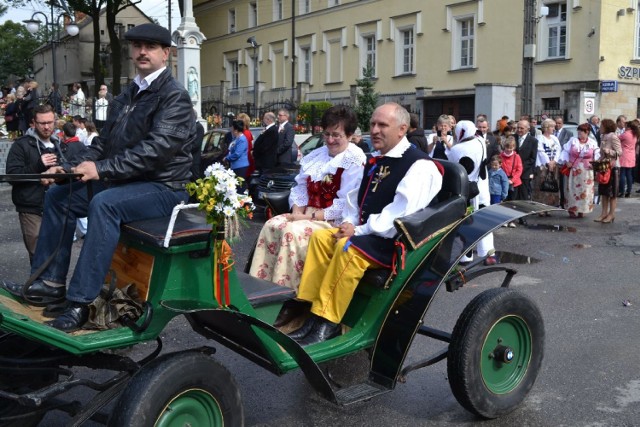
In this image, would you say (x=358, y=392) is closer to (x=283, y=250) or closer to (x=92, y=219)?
(x=283, y=250)

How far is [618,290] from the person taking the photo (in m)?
8.07

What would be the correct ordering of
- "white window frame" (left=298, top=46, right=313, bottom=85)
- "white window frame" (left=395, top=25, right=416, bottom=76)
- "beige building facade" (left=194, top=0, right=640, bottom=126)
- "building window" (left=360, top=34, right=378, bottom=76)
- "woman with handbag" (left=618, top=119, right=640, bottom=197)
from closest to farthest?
"woman with handbag" (left=618, top=119, right=640, bottom=197) < "beige building facade" (left=194, top=0, right=640, bottom=126) < "white window frame" (left=395, top=25, right=416, bottom=76) < "building window" (left=360, top=34, right=378, bottom=76) < "white window frame" (left=298, top=46, right=313, bottom=85)

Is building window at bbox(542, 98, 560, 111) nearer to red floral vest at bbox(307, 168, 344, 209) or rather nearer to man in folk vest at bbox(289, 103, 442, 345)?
red floral vest at bbox(307, 168, 344, 209)

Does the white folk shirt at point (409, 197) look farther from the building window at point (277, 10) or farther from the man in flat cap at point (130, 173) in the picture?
the building window at point (277, 10)

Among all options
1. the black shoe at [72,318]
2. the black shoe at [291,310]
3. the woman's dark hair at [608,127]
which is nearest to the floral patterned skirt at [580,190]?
the woman's dark hair at [608,127]

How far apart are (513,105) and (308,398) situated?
810 inches

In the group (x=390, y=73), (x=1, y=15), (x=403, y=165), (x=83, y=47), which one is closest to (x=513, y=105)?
(x=390, y=73)

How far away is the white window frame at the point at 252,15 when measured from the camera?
156ft

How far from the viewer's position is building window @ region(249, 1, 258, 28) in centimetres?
4759

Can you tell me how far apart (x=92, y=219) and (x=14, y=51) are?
8359 cm

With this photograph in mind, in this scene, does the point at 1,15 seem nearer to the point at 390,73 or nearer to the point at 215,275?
the point at 390,73

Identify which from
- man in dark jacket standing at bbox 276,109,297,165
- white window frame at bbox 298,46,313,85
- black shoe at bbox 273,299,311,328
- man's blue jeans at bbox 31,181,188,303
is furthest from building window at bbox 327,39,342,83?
man's blue jeans at bbox 31,181,188,303

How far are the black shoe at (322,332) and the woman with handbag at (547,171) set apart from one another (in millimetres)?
10483

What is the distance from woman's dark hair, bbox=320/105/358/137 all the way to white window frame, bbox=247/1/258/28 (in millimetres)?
43923
